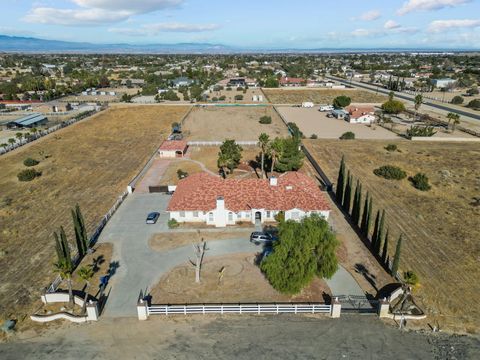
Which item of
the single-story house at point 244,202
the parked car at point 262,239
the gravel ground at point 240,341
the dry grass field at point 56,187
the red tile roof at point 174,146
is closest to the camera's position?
the gravel ground at point 240,341

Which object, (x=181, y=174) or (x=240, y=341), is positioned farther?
(x=181, y=174)

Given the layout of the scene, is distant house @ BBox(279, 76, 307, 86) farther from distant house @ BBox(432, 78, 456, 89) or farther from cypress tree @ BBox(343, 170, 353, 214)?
cypress tree @ BBox(343, 170, 353, 214)

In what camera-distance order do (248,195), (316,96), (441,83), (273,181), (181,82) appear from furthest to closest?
(181,82) < (441,83) < (316,96) < (273,181) < (248,195)

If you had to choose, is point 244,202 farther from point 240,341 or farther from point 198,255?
point 240,341

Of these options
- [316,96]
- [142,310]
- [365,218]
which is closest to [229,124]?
[365,218]

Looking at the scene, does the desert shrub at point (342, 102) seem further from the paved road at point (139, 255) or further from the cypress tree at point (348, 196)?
the paved road at point (139, 255)

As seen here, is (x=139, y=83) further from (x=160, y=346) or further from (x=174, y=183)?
(x=160, y=346)

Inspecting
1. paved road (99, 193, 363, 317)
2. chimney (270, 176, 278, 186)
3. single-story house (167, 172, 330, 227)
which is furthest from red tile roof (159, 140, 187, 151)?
Result: chimney (270, 176, 278, 186)

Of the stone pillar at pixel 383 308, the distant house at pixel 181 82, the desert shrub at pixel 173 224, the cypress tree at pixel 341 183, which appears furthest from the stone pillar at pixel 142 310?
the distant house at pixel 181 82
